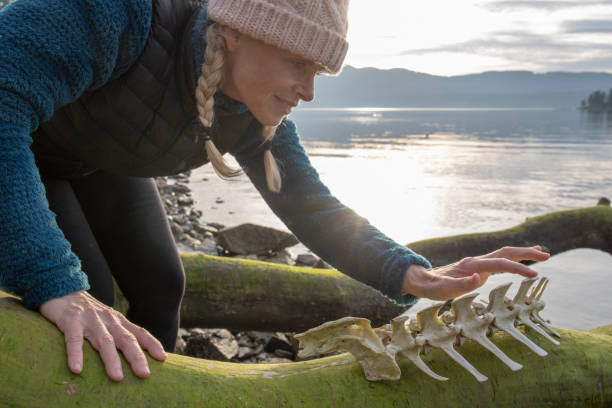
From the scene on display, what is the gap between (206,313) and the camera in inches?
152

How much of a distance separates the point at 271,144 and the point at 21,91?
124 centimetres

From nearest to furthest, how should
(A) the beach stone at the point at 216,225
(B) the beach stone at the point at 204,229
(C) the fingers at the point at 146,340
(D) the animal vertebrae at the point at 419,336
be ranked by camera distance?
(C) the fingers at the point at 146,340 < (D) the animal vertebrae at the point at 419,336 < (B) the beach stone at the point at 204,229 < (A) the beach stone at the point at 216,225

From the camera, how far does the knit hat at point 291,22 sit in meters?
1.97

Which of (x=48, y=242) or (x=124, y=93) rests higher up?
(x=124, y=93)

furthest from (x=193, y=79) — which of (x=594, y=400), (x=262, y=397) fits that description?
(x=594, y=400)

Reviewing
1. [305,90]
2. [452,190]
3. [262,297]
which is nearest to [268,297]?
[262,297]

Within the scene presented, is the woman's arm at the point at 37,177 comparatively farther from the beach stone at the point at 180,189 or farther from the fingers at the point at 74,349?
the beach stone at the point at 180,189

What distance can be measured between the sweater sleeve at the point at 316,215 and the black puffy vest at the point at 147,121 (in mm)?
253

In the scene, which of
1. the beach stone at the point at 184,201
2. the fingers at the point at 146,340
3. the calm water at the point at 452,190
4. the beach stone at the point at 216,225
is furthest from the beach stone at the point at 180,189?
the fingers at the point at 146,340

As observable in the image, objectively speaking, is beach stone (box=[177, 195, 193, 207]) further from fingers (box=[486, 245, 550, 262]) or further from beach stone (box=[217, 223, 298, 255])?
fingers (box=[486, 245, 550, 262])

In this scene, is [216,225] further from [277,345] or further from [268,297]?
[268,297]

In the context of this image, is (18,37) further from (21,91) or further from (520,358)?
(520,358)

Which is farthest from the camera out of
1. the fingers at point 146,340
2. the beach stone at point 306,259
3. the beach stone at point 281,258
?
the beach stone at point 281,258

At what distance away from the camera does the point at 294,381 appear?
190cm
